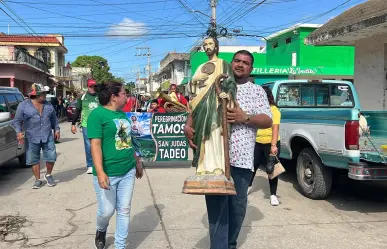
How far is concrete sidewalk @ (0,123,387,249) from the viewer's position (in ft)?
14.5

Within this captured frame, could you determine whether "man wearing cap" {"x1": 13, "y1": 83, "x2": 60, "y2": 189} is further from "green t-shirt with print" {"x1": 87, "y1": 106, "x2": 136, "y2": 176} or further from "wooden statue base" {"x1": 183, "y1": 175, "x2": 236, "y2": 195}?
"wooden statue base" {"x1": 183, "y1": 175, "x2": 236, "y2": 195}

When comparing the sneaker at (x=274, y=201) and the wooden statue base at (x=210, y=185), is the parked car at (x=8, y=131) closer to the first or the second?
the sneaker at (x=274, y=201)

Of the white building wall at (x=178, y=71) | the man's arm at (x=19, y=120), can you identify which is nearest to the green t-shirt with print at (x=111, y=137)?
the man's arm at (x=19, y=120)

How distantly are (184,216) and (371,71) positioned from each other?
28.0 feet

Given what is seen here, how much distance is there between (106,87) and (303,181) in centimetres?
399

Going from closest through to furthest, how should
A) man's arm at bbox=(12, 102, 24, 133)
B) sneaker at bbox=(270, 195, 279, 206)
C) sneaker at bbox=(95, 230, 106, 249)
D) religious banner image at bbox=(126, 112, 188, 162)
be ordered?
sneaker at bbox=(95, 230, 106, 249) < sneaker at bbox=(270, 195, 279, 206) < man's arm at bbox=(12, 102, 24, 133) < religious banner image at bbox=(126, 112, 188, 162)

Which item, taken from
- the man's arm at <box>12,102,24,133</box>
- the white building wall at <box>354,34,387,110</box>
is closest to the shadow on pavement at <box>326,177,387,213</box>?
the white building wall at <box>354,34,387,110</box>

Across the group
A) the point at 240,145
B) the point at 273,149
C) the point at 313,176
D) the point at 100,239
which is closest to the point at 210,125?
the point at 240,145

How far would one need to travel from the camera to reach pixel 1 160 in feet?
23.4

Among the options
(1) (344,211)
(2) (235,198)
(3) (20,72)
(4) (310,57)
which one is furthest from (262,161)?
(3) (20,72)

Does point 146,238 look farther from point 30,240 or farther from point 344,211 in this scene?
point 344,211

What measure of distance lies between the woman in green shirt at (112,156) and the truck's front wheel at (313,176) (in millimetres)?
3289

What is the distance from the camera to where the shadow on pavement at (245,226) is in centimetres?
432

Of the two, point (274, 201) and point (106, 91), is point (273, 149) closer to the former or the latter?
point (274, 201)
